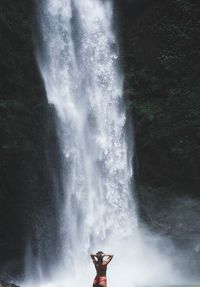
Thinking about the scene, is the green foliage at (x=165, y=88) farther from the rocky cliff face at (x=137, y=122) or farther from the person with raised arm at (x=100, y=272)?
the person with raised arm at (x=100, y=272)

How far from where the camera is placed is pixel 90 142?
58.0ft

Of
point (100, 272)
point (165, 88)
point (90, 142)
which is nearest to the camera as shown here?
point (100, 272)

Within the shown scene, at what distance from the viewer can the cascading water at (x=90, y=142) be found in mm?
15836

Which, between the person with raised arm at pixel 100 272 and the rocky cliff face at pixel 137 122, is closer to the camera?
the person with raised arm at pixel 100 272

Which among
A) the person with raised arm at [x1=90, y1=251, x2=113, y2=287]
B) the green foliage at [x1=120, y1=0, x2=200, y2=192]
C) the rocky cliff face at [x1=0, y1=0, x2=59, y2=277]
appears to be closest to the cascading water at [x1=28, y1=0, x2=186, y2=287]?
the rocky cliff face at [x1=0, y1=0, x2=59, y2=277]

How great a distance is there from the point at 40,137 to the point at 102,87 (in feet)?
11.3

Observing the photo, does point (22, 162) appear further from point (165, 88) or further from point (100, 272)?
point (100, 272)

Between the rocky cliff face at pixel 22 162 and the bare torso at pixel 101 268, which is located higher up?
the rocky cliff face at pixel 22 162

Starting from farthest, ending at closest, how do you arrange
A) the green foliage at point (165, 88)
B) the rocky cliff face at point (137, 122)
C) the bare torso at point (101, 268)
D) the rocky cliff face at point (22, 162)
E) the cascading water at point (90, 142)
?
the green foliage at point (165, 88) < the rocky cliff face at point (137, 122) < the rocky cliff face at point (22, 162) < the cascading water at point (90, 142) < the bare torso at point (101, 268)

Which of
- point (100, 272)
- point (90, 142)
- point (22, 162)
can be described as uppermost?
point (90, 142)

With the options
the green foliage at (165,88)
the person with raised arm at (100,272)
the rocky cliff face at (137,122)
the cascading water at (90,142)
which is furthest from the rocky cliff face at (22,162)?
the person with raised arm at (100,272)

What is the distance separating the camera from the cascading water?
52.0 feet

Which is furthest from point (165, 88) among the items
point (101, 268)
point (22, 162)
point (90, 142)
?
point (101, 268)

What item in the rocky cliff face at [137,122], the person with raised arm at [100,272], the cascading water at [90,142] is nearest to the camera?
the person with raised arm at [100,272]
